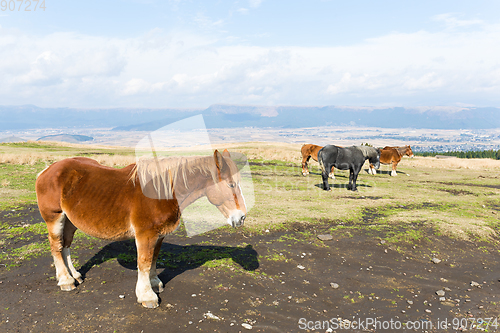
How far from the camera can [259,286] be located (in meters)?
5.82

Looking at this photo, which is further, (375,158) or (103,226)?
(375,158)

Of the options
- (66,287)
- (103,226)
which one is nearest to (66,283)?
(66,287)

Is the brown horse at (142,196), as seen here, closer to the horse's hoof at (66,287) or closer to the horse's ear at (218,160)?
the horse's ear at (218,160)

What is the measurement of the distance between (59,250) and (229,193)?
3518 millimetres

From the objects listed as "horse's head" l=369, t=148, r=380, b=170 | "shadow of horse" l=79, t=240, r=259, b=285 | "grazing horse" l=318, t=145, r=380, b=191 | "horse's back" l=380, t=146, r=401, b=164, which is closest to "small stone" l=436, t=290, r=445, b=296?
"shadow of horse" l=79, t=240, r=259, b=285

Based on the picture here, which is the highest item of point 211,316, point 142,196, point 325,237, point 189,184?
point 189,184

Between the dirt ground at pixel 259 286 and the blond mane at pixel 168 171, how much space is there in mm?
2122

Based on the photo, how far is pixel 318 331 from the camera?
463 centimetres

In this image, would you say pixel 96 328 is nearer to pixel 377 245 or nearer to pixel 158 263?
pixel 158 263

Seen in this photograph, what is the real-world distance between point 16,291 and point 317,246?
711 cm

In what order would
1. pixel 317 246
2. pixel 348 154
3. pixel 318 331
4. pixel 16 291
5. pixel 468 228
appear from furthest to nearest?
pixel 348 154 → pixel 468 228 → pixel 317 246 → pixel 16 291 → pixel 318 331

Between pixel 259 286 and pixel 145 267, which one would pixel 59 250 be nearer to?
pixel 145 267

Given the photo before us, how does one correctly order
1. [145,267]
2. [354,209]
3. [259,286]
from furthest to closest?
[354,209] → [259,286] → [145,267]

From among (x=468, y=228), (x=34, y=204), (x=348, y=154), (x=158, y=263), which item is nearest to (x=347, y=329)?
(x=158, y=263)
